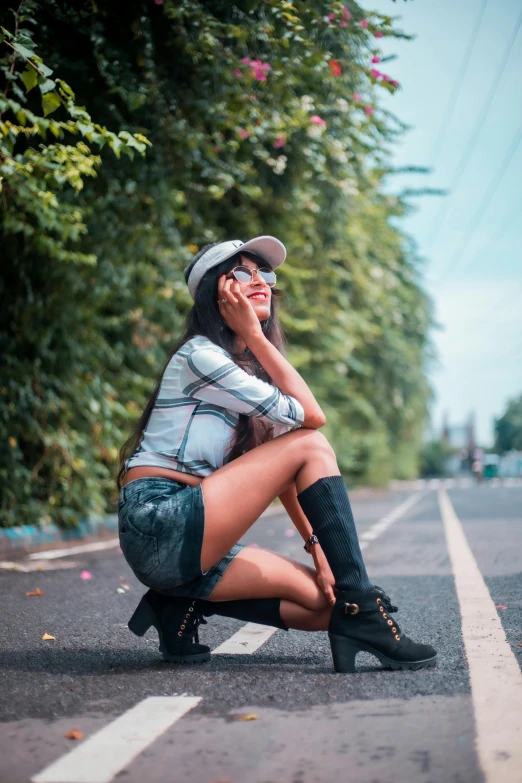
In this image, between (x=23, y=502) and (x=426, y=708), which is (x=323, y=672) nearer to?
(x=426, y=708)

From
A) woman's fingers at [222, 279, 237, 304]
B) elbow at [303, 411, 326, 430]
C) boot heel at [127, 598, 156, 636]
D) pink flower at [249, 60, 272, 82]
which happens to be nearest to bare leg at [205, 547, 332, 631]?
boot heel at [127, 598, 156, 636]

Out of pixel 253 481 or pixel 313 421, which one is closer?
pixel 253 481

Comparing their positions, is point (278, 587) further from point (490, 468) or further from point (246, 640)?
point (490, 468)

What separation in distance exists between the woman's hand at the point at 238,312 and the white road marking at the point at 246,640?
1216mm

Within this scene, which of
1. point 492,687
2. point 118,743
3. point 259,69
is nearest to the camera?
point 118,743

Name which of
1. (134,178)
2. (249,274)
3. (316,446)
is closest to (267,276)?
(249,274)

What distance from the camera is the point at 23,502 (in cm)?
974

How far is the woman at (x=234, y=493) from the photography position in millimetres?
3270

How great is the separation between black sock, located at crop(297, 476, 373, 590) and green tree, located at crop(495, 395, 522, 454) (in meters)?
78.0

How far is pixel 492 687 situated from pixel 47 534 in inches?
285

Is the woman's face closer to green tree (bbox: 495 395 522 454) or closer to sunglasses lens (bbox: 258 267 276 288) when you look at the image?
sunglasses lens (bbox: 258 267 276 288)

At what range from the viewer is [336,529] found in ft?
10.8

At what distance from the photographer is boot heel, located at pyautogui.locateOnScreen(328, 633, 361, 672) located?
127 inches

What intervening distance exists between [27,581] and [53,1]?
389 centimetres
